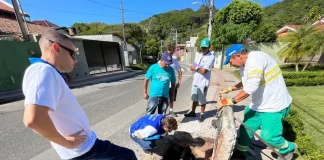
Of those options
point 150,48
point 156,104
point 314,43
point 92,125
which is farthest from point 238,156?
point 150,48

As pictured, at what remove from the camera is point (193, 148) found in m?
3.11

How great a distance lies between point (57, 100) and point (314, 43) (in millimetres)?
17219

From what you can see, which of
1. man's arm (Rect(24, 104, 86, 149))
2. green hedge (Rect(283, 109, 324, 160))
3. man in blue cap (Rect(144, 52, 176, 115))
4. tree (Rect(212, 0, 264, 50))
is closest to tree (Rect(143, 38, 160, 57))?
tree (Rect(212, 0, 264, 50))

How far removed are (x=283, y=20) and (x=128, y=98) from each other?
170 ft

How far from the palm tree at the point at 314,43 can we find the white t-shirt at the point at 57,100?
1691 cm

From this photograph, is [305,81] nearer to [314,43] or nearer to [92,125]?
[314,43]

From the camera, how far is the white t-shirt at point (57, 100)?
3.47ft

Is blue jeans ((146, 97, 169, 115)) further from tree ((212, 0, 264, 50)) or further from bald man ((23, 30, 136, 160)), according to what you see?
tree ((212, 0, 264, 50))

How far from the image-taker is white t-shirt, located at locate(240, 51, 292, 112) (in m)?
2.32

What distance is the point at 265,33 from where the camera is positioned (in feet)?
70.9

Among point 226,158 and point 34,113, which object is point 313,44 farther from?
point 34,113

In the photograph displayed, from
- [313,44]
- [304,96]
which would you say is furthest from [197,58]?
[313,44]

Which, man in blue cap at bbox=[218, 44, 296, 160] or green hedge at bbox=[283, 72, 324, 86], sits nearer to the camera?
man in blue cap at bbox=[218, 44, 296, 160]

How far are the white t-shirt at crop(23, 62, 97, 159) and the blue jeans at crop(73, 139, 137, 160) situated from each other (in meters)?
0.05
